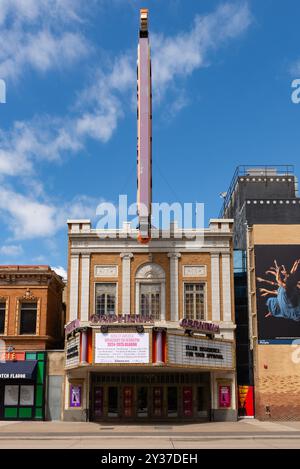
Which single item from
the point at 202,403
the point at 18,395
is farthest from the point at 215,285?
the point at 18,395

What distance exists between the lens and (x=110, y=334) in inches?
1293

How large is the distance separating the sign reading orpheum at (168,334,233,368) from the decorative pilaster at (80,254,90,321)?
7234 mm

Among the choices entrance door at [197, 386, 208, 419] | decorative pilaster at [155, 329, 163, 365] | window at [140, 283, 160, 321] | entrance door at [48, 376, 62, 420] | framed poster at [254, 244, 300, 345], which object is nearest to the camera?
decorative pilaster at [155, 329, 163, 365]

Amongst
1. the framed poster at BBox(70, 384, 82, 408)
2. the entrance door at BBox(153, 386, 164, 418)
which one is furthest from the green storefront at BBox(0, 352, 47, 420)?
the entrance door at BBox(153, 386, 164, 418)

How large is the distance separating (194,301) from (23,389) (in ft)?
38.9

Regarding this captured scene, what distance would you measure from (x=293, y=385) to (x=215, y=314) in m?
6.27

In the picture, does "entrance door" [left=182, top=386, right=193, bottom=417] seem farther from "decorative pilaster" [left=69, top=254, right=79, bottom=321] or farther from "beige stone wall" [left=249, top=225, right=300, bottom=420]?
"decorative pilaster" [left=69, top=254, right=79, bottom=321]

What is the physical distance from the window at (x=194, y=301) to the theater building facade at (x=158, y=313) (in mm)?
62

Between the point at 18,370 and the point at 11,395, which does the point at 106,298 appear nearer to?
the point at 18,370

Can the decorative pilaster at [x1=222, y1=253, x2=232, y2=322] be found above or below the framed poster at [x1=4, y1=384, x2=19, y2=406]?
above

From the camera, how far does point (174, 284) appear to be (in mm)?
38375

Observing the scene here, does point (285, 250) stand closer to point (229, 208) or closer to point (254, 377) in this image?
point (254, 377)

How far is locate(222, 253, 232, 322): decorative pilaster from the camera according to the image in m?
38.1
